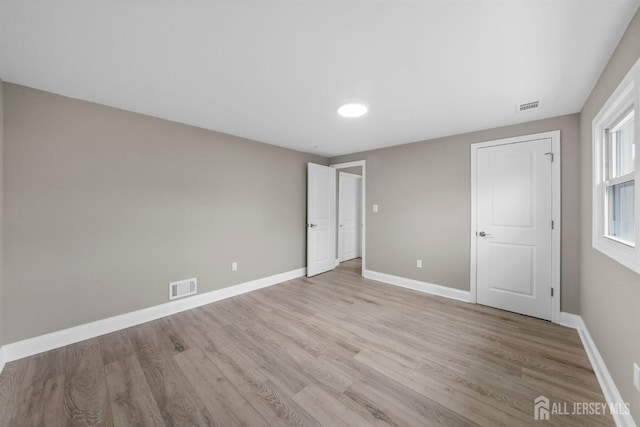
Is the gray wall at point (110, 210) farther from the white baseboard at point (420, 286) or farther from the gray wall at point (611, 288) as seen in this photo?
the gray wall at point (611, 288)

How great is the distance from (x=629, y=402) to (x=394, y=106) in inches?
102

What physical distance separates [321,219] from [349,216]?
1572 millimetres

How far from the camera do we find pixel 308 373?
1.86m

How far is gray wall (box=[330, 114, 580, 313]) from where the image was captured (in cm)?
261

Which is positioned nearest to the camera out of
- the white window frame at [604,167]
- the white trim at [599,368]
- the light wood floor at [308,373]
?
the white window frame at [604,167]

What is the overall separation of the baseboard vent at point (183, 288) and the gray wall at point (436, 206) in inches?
111

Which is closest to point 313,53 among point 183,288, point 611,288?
point 611,288

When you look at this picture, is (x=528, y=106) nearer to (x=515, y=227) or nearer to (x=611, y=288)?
(x=515, y=227)

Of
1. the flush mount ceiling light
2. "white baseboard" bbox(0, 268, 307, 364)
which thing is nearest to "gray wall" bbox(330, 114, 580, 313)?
the flush mount ceiling light

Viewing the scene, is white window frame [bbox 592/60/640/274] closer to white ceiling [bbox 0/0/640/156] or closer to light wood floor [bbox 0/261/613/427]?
white ceiling [bbox 0/0/640/156]

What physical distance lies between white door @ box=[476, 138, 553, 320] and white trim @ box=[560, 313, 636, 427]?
0.61 feet

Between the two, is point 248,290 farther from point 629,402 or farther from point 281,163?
point 629,402

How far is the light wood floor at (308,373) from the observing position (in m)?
1.49

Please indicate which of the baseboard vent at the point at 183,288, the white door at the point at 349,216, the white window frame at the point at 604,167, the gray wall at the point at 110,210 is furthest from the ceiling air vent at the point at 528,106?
the baseboard vent at the point at 183,288
